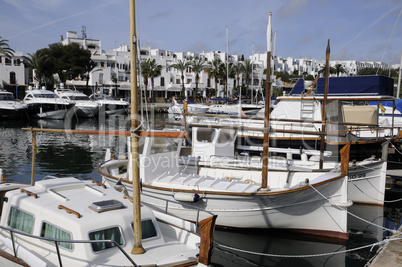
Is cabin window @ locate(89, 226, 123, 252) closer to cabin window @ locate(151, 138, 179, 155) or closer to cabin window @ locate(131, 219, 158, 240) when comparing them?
cabin window @ locate(131, 219, 158, 240)

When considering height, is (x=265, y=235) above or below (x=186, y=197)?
below

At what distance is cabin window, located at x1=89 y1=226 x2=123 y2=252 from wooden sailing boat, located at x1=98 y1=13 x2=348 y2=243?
4273 millimetres

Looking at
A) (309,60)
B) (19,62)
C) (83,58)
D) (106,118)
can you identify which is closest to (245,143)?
(106,118)

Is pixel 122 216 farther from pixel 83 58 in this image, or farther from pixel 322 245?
pixel 83 58

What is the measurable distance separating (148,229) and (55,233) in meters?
1.95

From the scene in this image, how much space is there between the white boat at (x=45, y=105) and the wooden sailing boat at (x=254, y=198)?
140 feet

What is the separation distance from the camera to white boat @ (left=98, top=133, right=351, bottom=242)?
1130 centimetres

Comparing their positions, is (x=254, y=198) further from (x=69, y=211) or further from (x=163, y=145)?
(x=69, y=211)

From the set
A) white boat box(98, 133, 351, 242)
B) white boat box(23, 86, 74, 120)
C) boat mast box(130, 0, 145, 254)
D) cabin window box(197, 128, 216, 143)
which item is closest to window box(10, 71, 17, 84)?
white boat box(23, 86, 74, 120)

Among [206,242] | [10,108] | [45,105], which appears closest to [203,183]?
[206,242]

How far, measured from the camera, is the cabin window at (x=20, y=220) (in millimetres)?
7672

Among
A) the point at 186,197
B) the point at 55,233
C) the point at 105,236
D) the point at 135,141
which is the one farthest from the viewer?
the point at 186,197

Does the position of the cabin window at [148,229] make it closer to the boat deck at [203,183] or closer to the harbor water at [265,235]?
the harbor water at [265,235]

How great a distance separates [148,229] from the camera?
7789 millimetres
